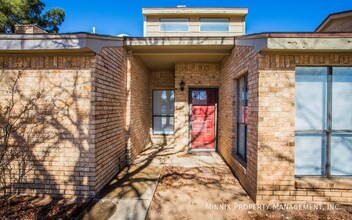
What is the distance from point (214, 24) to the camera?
422 inches

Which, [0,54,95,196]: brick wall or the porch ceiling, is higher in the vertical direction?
the porch ceiling

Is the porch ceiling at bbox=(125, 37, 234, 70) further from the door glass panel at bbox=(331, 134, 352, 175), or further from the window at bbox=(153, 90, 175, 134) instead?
the door glass panel at bbox=(331, 134, 352, 175)

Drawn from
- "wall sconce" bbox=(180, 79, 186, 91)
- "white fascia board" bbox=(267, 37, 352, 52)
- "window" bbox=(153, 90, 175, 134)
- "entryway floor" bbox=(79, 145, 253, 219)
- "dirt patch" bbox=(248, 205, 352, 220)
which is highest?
"white fascia board" bbox=(267, 37, 352, 52)

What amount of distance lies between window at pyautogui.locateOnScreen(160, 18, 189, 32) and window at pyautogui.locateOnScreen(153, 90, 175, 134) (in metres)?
4.54

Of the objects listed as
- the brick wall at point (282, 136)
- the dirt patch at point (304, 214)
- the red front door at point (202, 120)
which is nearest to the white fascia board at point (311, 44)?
the brick wall at point (282, 136)

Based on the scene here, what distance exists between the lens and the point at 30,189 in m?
3.38

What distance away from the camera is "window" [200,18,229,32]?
35.0ft

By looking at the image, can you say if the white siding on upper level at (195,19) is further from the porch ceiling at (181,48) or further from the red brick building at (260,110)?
the red brick building at (260,110)

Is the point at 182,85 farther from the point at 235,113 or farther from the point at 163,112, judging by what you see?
the point at 235,113

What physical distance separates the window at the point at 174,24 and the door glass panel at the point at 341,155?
9.15 meters

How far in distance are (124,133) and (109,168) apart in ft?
4.01

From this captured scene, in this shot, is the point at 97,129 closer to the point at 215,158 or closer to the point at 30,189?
the point at 30,189

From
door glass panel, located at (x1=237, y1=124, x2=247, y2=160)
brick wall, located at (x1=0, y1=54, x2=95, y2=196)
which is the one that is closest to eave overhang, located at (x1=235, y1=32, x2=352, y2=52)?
door glass panel, located at (x1=237, y1=124, x2=247, y2=160)

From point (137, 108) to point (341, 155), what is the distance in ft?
16.9
